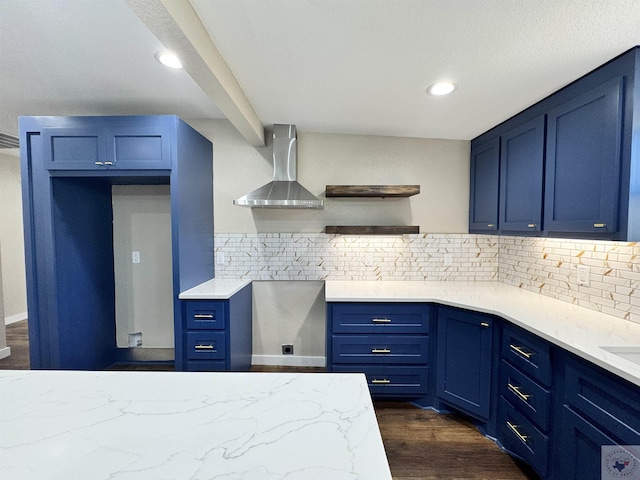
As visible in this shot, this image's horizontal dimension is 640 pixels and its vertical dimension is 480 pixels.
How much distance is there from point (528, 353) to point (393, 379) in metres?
0.97

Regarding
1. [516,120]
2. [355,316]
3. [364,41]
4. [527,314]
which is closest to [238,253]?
[355,316]

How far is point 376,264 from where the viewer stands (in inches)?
107

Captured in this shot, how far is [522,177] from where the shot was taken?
1983 millimetres

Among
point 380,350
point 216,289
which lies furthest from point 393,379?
point 216,289

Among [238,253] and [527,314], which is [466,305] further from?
[238,253]

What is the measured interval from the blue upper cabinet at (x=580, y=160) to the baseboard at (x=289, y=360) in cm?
210

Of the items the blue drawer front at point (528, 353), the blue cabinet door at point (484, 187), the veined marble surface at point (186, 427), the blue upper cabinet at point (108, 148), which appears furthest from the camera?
the blue cabinet door at point (484, 187)

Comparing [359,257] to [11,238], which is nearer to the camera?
[359,257]

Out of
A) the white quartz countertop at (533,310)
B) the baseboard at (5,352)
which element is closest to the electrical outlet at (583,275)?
the white quartz countertop at (533,310)

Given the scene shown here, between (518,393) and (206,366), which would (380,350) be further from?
(206,366)

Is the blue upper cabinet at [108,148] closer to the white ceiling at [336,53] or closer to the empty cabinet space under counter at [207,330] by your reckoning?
the white ceiling at [336,53]

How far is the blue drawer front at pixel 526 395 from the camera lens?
1.45m

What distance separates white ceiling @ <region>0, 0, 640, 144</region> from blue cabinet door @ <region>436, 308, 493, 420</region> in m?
1.53

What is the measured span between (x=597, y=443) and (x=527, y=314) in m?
0.67
